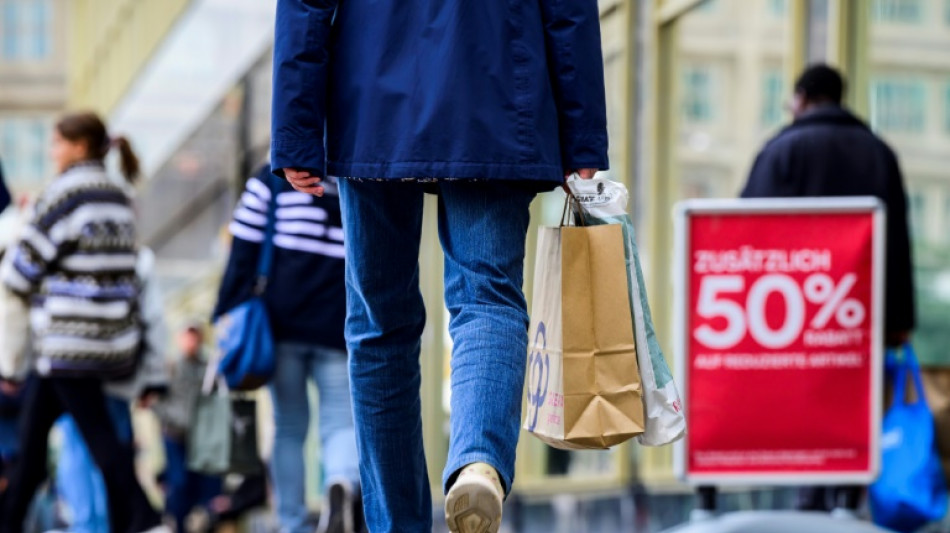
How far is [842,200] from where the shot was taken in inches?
246

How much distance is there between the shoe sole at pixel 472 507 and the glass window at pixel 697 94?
7625 millimetres

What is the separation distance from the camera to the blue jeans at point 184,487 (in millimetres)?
13117

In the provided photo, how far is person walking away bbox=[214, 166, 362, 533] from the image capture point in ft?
21.8

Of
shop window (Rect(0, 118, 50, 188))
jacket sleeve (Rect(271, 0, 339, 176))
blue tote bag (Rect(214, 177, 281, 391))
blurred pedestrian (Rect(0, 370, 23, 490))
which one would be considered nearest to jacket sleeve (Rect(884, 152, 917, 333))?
blue tote bag (Rect(214, 177, 281, 391))

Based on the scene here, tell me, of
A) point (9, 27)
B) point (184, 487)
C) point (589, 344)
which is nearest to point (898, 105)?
point (589, 344)

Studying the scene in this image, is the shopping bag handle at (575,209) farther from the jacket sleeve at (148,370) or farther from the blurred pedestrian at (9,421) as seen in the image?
the blurred pedestrian at (9,421)

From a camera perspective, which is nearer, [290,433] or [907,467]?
[907,467]

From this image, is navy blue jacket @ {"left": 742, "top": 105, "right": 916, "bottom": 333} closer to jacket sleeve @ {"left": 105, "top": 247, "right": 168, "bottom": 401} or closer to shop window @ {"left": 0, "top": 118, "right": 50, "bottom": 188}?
jacket sleeve @ {"left": 105, "top": 247, "right": 168, "bottom": 401}

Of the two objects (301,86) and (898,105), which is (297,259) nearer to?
(898,105)

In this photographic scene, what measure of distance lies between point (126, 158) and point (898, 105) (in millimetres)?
3200

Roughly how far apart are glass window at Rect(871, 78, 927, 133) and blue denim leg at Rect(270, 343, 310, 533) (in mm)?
2806

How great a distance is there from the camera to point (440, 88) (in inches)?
147

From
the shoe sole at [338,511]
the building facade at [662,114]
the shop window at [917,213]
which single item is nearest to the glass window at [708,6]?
the building facade at [662,114]

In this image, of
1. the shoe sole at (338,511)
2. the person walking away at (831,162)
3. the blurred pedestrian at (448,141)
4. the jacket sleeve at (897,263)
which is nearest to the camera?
the blurred pedestrian at (448,141)
